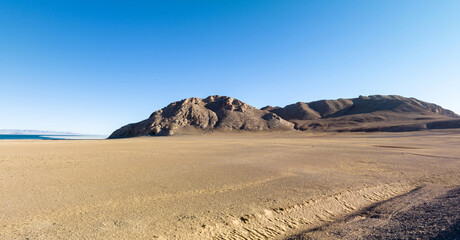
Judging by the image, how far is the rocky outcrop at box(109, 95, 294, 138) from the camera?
303ft

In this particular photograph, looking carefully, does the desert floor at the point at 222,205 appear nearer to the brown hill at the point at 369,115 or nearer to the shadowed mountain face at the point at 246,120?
the shadowed mountain face at the point at 246,120

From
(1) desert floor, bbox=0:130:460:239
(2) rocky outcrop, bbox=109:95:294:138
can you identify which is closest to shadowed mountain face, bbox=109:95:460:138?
(2) rocky outcrop, bbox=109:95:294:138

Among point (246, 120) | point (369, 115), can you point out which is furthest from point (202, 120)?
point (369, 115)

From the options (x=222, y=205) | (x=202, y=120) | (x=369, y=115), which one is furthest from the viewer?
(x=369, y=115)

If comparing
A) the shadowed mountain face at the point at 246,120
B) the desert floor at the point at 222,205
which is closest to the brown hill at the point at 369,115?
the shadowed mountain face at the point at 246,120

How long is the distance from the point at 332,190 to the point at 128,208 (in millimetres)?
6300

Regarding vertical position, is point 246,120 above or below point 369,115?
below

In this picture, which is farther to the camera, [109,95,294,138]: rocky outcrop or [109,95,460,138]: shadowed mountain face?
[109,95,294,138]: rocky outcrop

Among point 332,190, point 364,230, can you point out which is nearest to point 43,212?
point 364,230

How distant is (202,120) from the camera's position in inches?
3895

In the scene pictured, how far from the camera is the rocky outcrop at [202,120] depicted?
3639 inches

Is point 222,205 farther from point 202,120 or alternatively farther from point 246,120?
point 246,120

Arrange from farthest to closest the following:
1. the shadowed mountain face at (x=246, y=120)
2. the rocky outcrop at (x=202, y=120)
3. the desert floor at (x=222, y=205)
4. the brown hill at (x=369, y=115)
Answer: the rocky outcrop at (x=202, y=120)
the shadowed mountain face at (x=246, y=120)
the brown hill at (x=369, y=115)
the desert floor at (x=222, y=205)

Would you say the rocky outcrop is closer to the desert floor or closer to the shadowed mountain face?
the shadowed mountain face
